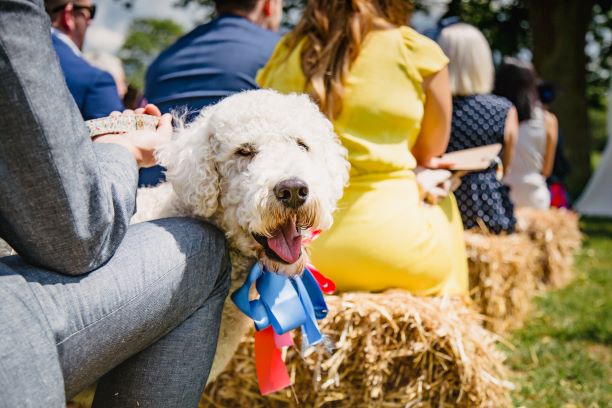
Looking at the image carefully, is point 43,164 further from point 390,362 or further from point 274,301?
point 390,362

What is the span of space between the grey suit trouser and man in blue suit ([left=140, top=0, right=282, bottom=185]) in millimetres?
1425

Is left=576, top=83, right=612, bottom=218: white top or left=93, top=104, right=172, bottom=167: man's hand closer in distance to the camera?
left=93, top=104, right=172, bottom=167: man's hand

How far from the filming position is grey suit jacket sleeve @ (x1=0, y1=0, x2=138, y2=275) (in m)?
1.09

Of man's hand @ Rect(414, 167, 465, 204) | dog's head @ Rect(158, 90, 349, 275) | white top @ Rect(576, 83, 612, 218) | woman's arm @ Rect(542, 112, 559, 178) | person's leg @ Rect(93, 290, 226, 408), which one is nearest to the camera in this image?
person's leg @ Rect(93, 290, 226, 408)

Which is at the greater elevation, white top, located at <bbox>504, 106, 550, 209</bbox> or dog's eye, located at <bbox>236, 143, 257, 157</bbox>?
dog's eye, located at <bbox>236, 143, 257, 157</bbox>

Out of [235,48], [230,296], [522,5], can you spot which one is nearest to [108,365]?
[230,296]

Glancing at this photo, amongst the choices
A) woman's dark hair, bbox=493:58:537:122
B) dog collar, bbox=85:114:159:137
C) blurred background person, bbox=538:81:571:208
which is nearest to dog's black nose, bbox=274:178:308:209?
dog collar, bbox=85:114:159:137

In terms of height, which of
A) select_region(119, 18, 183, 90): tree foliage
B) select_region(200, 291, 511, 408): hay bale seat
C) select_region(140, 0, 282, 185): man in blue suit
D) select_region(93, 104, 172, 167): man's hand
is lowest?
select_region(119, 18, 183, 90): tree foliage

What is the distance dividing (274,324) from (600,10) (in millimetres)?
15240

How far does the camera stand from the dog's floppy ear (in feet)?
5.83

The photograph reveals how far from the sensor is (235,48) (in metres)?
3.08

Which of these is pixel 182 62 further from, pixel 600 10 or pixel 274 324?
pixel 600 10

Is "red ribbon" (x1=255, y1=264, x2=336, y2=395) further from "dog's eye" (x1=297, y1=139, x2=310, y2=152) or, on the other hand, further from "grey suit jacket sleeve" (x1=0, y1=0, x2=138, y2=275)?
"grey suit jacket sleeve" (x1=0, y1=0, x2=138, y2=275)

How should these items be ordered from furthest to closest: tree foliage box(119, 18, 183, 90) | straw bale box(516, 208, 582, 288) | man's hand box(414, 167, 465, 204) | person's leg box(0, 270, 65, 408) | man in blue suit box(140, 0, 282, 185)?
1. tree foliage box(119, 18, 183, 90)
2. straw bale box(516, 208, 582, 288)
3. man in blue suit box(140, 0, 282, 185)
4. man's hand box(414, 167, 465, 204)
5. person's leg box(0, 270, 65, 408)
